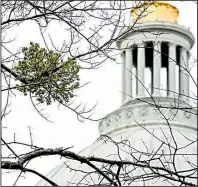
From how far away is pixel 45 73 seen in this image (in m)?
13.0

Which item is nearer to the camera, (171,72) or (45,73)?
(45,73)

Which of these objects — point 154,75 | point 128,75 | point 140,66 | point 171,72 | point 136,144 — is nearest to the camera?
point 136,144

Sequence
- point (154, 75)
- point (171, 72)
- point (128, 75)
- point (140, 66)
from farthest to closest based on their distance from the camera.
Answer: point (171, 72), point (128, 75), point (140, 66), point (154, 75)

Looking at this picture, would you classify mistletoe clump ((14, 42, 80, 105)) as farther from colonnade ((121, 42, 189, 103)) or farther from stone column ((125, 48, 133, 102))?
stone column ((125, 48, 133, 102))

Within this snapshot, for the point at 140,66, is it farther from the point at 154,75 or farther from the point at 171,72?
the point at 171,72

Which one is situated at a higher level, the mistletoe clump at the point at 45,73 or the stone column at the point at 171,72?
the stone column at the point at 171,72

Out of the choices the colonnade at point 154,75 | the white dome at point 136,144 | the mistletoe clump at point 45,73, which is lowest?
the mistletoe clump at point 45,73

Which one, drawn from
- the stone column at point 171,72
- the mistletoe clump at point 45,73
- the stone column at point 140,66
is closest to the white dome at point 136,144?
the stone column at point 140,66

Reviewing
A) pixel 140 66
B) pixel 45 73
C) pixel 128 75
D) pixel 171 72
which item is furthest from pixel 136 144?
pixel 45 73

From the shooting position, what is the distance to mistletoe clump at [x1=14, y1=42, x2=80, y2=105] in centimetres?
1293

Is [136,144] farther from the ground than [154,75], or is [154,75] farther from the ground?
[154,75]

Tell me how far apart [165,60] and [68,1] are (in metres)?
35.4

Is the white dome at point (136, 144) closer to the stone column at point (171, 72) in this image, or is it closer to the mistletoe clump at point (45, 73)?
the stone column at point (171, 72)

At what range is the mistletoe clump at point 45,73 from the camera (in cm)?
1293
